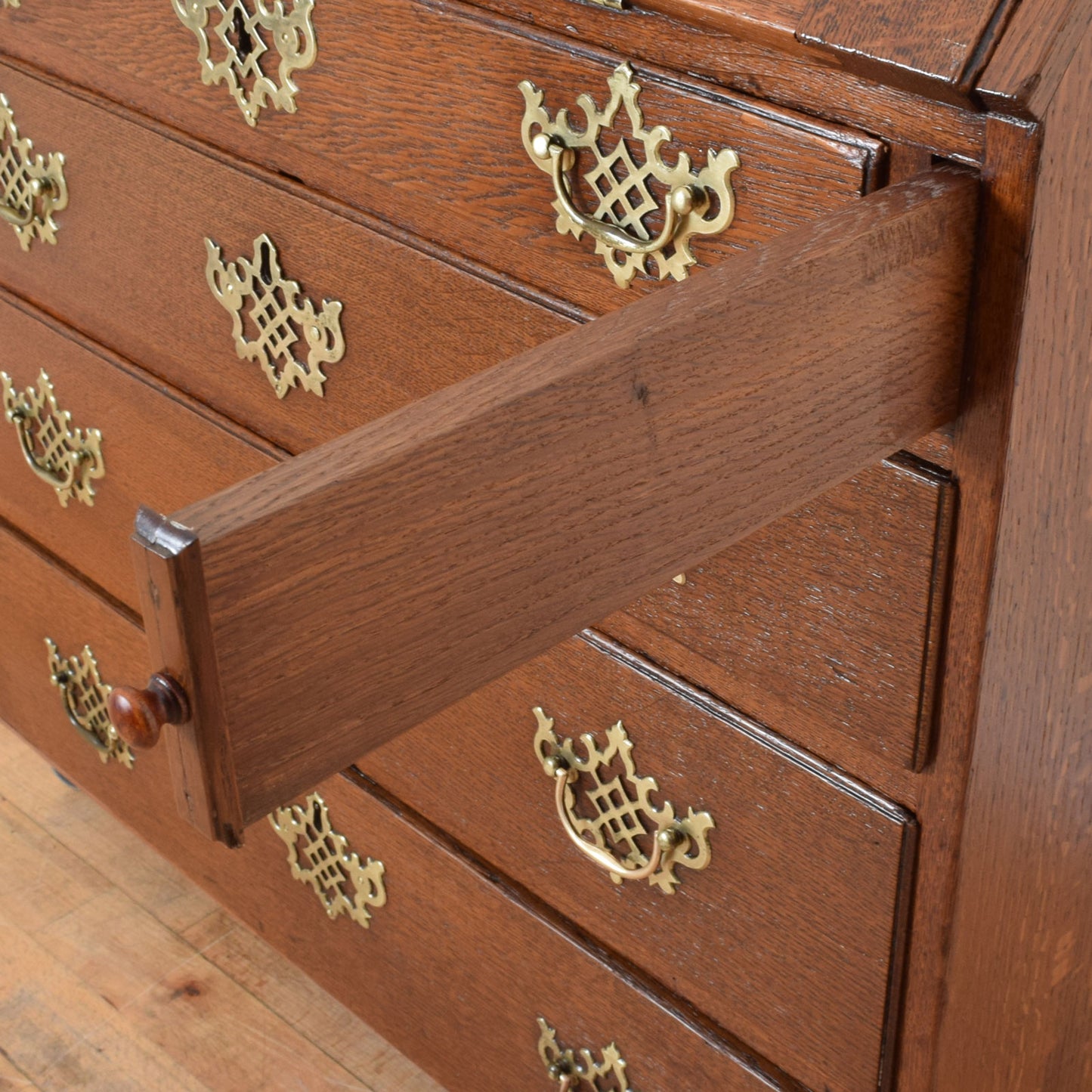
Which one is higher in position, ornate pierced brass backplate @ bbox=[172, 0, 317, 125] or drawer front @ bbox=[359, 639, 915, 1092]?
ornate pierced brass backplate @ bbox=[172, 0, 317, 125]

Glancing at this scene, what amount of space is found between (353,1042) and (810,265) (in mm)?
1118

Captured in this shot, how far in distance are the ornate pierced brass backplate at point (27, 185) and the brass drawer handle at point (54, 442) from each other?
0.50 feet

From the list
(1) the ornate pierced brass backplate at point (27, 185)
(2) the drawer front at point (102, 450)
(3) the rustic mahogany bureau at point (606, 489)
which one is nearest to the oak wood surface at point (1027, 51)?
(3) the rustic mahogany bureau at point (606, 489)

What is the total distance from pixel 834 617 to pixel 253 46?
513 millimetres

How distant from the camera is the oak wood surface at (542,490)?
1.61 ft

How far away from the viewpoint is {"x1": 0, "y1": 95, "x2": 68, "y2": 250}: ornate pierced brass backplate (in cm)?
123

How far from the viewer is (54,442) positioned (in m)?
1.40

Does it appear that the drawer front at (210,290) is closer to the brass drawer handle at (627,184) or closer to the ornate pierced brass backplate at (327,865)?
the brass drawer handle at (627,184)

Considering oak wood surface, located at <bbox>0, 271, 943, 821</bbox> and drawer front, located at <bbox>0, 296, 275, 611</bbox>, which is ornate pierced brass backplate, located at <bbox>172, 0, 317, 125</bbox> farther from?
oak wood surface, located at <bbox>0, 271, 943, 821</bbox>

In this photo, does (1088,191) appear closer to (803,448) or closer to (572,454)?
(803,448)

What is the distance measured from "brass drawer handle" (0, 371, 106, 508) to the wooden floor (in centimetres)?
48

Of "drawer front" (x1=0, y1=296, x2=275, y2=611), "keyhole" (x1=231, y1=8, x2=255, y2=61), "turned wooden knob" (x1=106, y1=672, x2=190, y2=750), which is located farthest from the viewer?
"drawer front" (x1=0, y1=296, x2=275, y2=611)

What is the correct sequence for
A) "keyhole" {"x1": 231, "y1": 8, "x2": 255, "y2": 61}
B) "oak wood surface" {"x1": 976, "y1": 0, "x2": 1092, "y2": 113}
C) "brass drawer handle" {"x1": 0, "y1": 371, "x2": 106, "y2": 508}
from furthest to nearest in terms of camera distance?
"brass drawer handle" {"x1": 0, "y1": 371, "x2": 106, "y2": 508}
"keyhole" {"x1": 231, "y1": 8, "x2": 255, "y2": 61}
"oak wood surface" {"x1": 976, "y1": 0, "x2": 1092, "y2": 113}

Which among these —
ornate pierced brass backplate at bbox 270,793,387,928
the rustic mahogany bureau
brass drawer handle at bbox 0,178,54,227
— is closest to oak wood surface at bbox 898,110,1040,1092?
the rustic mahogany bureau
